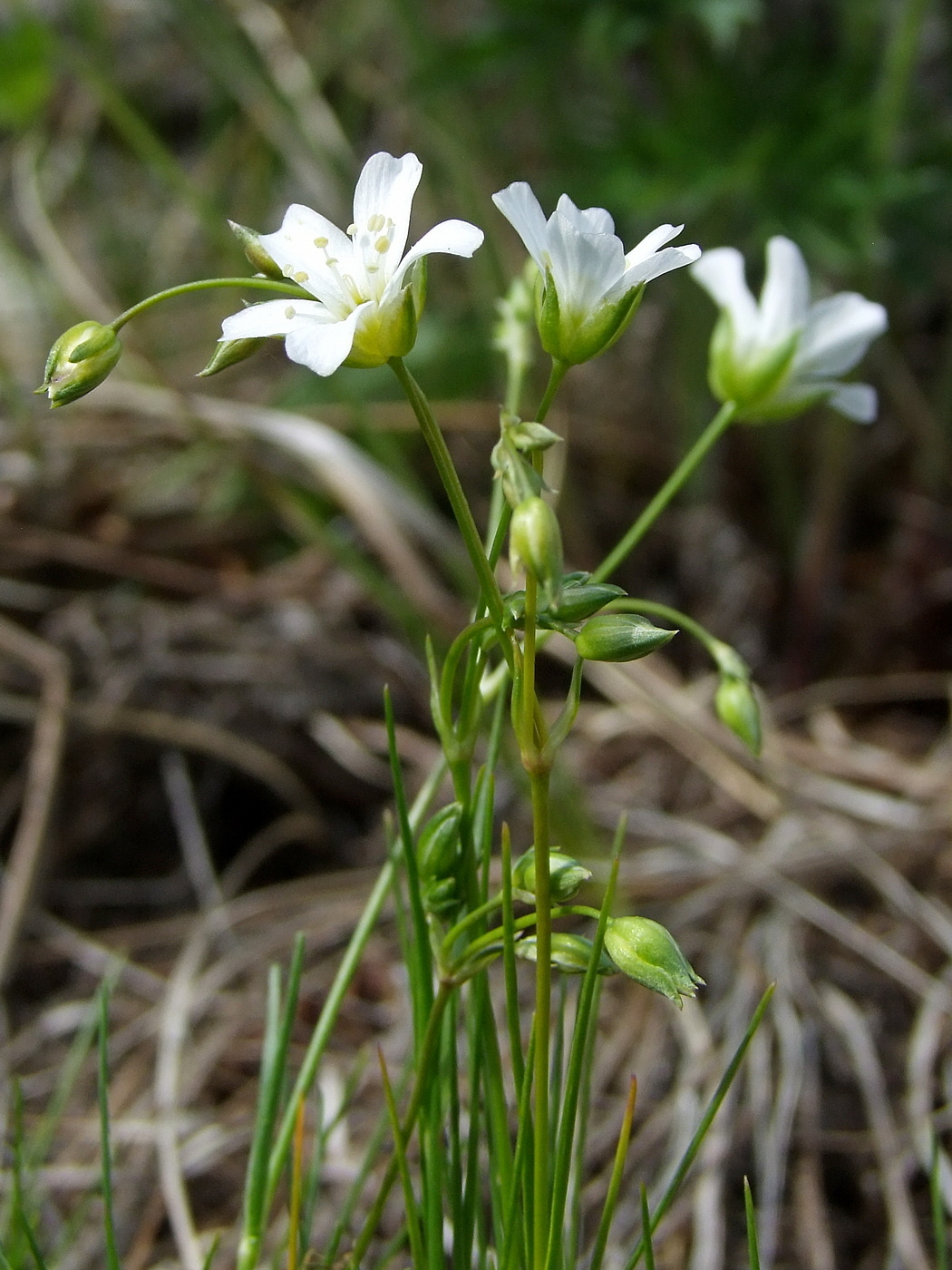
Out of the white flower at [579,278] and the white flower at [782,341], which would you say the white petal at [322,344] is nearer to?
the white flower at [579,278]

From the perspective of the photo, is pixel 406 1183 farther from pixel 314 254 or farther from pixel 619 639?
pixel 314 254

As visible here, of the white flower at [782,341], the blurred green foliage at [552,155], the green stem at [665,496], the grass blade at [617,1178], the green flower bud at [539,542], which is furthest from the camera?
the blurred green foliage at [552,155]

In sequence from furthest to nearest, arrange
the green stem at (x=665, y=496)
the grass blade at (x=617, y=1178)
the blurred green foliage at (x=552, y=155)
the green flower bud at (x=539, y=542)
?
the blurred green foliage at (x=552, y=155) → the green stem at (x=665, y=496) → the grass blade at (x=617, y=1178) → the green flower bud at (x=539, y=542)

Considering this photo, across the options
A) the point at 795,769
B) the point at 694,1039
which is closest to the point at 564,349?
the point at 694,1039

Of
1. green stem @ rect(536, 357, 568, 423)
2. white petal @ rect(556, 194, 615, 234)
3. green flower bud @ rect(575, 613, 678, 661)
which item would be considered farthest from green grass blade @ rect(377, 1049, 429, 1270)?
white petal @ rect(556, 194, 615, 234)

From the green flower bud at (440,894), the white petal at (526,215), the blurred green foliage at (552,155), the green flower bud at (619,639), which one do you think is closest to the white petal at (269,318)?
the white petal at (526,215)

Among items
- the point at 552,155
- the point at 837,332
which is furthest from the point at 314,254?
the point at 552,155

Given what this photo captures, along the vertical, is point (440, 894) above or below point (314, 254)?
below

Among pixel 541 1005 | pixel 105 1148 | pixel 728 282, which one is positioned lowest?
pixel 105 1148
